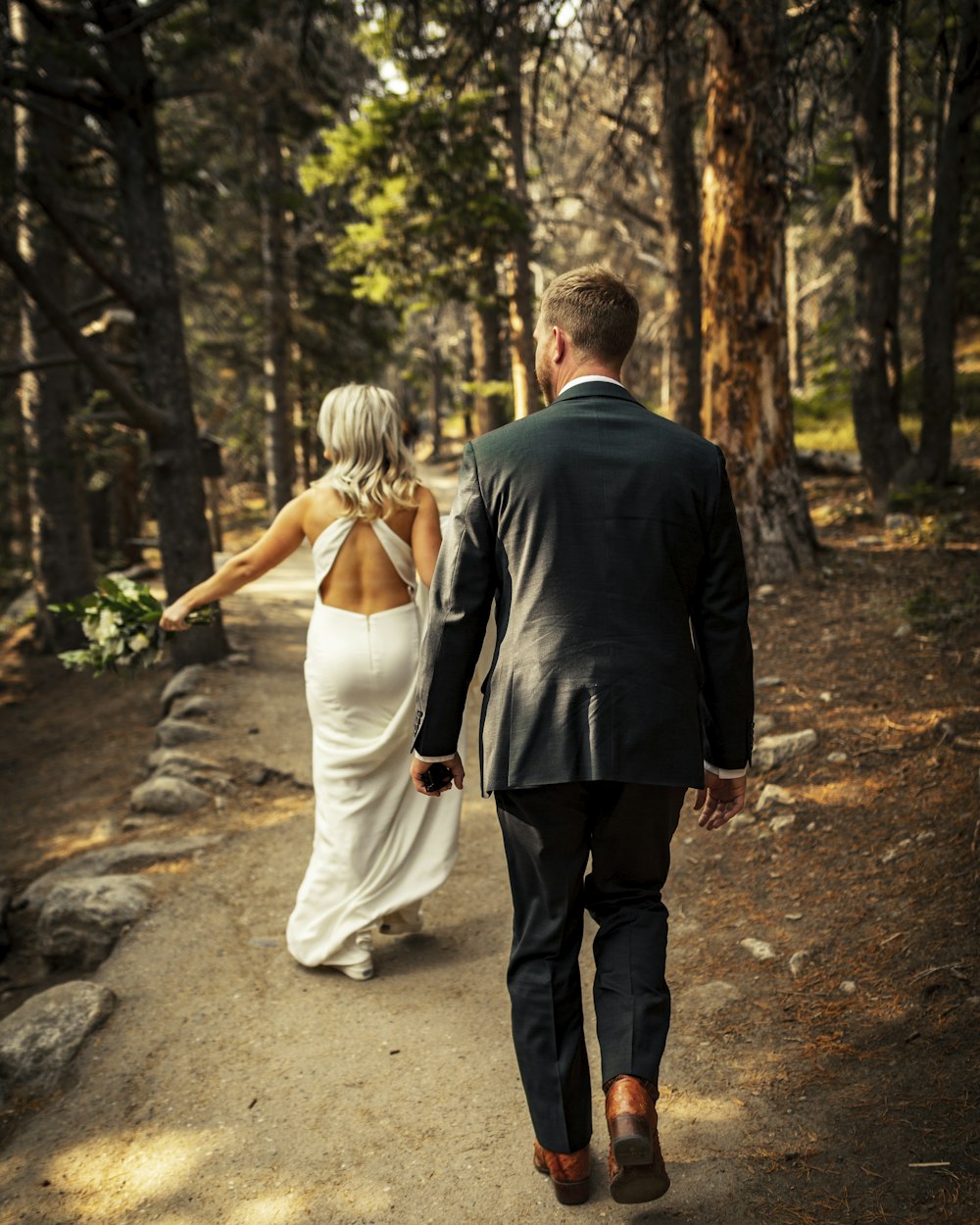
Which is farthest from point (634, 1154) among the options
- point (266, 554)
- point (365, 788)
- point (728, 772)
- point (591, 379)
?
point (266, 554)

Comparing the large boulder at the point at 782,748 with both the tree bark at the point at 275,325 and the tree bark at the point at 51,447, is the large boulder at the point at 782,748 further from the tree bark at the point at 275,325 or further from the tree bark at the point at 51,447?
the tree bark at the point at 275,325

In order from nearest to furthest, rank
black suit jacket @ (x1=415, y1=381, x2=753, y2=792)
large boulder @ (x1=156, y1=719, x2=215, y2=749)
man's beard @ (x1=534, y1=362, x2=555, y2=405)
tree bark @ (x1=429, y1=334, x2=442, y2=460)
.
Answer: black suit jacket @ (x1=415, y1=381, x2=753, y2=792) → man's beard @ (x1=534, y1=362, x2=555, y2=405) → large boulder @ (x1=156, y1=719, x2=215, y2=749) → tree bark @ (x1=429, y1=334, x2=442, y2=460)

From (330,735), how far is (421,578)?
83 cm

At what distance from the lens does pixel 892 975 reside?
379 centimetres

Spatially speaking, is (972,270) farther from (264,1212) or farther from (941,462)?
(264,1212)

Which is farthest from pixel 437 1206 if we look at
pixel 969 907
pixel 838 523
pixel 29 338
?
pixel 29 338

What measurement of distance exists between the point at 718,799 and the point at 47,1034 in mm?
2962

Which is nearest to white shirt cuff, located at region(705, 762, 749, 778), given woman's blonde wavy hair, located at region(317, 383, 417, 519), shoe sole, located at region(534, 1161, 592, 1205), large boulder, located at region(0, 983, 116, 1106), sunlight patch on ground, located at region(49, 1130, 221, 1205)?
shoe sole, located at region(534, 1161, 592, 1205)

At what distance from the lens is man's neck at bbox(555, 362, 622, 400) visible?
2.79m

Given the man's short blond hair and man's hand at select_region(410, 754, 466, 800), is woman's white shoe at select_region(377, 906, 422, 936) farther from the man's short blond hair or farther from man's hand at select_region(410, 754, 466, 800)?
the man's short blond hair

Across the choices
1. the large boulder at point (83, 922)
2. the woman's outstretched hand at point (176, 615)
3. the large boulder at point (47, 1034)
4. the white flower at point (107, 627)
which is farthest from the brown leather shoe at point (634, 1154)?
the white flower at point (107, 627)

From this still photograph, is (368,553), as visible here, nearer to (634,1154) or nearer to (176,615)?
(176,615)

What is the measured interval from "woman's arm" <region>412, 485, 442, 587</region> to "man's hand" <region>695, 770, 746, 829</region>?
1738 mm

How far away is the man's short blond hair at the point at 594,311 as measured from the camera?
2717mm
